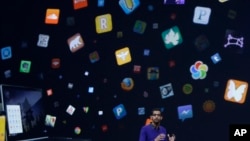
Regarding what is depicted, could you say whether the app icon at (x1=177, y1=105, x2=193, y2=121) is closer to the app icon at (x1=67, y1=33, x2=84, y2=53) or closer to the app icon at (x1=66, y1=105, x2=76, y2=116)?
the app icon at (x1=66, y1=105, x2=76, y2=116)

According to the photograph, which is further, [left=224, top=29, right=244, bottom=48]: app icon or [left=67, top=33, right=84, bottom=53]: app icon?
[left=67, top=33, right=84, bottom=53]: app icon

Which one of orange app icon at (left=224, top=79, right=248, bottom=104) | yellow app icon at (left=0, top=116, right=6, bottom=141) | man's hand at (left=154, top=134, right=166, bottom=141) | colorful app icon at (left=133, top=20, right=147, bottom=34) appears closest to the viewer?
yellow app icon at (left=0, top=116, right=6, bottom=141)

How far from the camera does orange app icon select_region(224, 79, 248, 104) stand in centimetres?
400

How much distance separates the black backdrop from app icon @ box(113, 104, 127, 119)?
0.03 meters

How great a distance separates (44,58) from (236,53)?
1.85m

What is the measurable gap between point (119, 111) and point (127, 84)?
0.27 metres

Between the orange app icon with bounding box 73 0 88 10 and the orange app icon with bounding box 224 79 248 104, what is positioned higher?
the orange app icon with bounding box 73 0 88 10

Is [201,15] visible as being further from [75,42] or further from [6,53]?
[6,53]

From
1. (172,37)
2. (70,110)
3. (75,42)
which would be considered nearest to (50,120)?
(70,110)

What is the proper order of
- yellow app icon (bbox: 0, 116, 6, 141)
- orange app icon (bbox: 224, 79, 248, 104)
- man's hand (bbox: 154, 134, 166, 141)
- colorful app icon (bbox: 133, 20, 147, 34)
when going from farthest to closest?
colorful app icon (bbox: 133, 20, 147, 34)
orange app icon (bbox: 224, 79, 248, 104)
man's hand (bbox: 154, 134, 166, 141)
yellow app icon (bbox: 0, 116, 6, 141)

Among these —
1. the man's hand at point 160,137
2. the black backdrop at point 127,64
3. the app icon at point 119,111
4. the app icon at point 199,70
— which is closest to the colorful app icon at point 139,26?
the black backdrop at point 127,64

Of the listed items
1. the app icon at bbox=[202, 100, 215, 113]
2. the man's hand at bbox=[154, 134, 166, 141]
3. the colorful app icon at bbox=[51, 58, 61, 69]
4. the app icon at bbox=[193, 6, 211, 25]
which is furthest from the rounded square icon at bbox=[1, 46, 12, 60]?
the app icon at bbox=[202, 100, 215, 113]

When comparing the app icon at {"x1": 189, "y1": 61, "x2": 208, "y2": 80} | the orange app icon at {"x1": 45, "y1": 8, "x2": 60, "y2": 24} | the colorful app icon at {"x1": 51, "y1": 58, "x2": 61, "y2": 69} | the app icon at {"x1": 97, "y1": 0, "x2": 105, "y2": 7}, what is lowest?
the app icon at {"x1": 189, "y1": 61, "x2": 208, "y2": 80}

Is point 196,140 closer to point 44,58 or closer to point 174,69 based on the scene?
point 174,69
